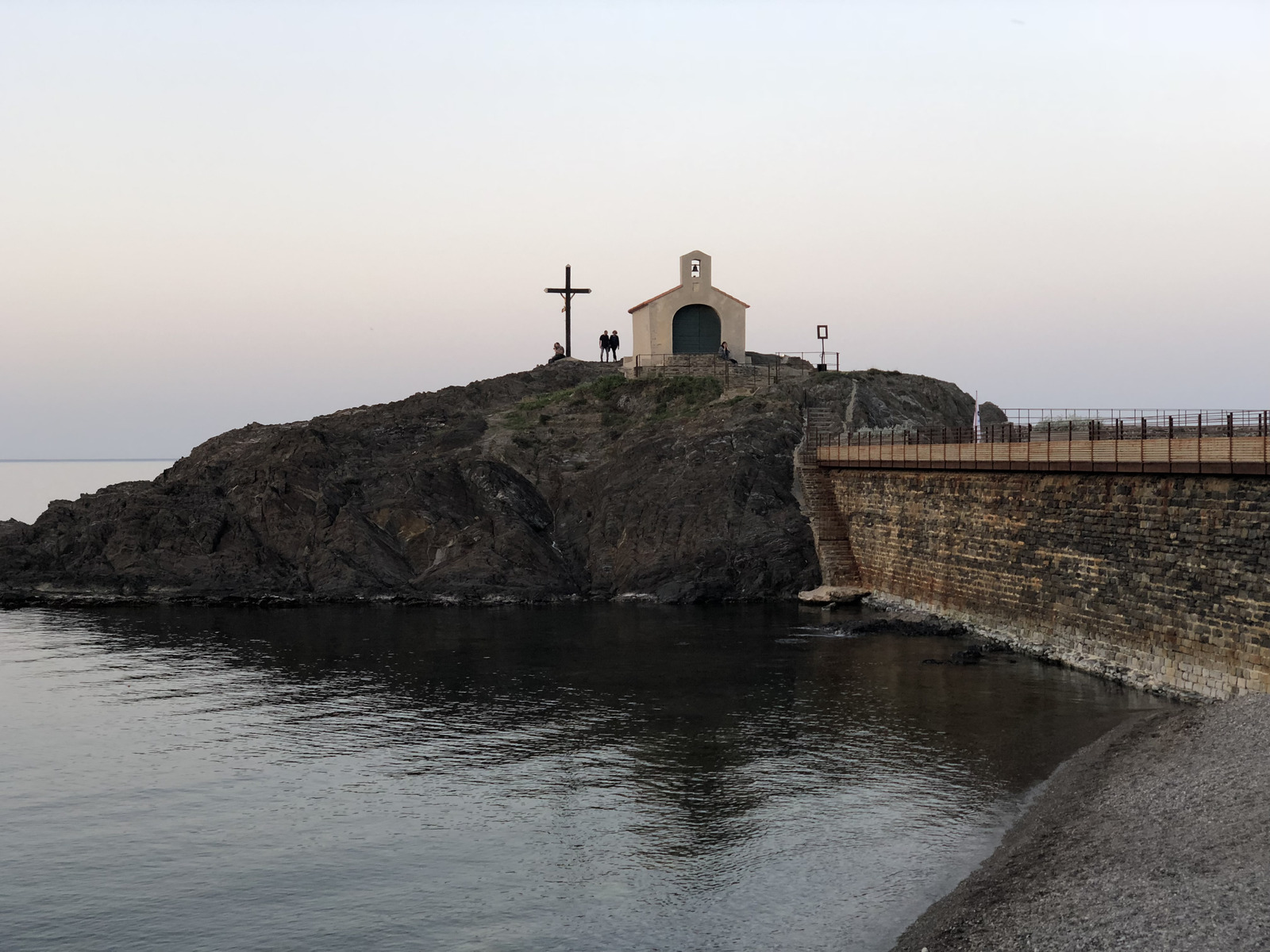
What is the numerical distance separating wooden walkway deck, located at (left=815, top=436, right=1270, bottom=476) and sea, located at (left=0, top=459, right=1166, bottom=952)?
7.97 m

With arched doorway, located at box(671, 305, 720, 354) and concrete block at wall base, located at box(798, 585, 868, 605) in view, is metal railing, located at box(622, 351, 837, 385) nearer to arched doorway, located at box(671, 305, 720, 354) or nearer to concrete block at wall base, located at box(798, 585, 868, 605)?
arched doorway, located at box(671, 305, 720, 354)

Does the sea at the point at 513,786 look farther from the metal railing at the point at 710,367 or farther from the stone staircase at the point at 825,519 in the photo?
the metal railing at the point at 710,367

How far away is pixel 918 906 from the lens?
23.4 meters

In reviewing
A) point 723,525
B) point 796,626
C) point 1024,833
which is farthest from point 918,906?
point 723,525

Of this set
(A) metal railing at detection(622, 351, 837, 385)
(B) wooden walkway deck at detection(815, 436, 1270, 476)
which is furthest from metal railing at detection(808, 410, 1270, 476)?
(A) metal railing at detection(622, 351, 837, 385)

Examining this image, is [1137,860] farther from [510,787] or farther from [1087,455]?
[1087,455]

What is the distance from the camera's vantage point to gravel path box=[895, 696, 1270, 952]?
2002 centimetres

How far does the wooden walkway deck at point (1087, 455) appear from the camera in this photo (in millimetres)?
36531

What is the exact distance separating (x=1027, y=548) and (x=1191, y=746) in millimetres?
18213

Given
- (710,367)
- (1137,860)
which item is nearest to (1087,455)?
(1137,860)

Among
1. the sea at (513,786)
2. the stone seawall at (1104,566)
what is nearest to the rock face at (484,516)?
the stone seawall at (1104,566)

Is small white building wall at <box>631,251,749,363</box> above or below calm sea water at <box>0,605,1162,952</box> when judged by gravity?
above

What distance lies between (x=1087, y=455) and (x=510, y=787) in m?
25.7

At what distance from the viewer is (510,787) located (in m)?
32.4
